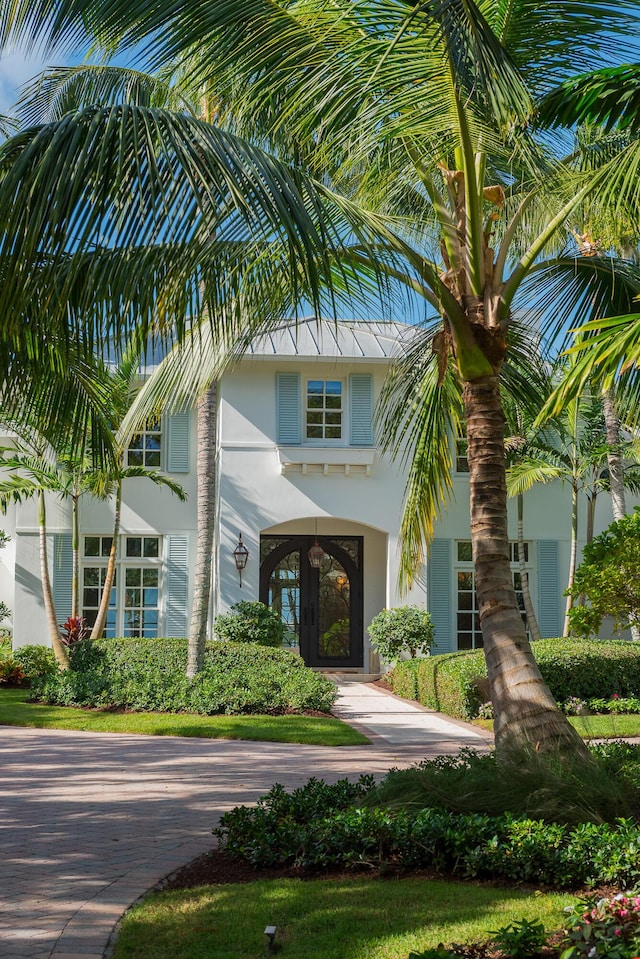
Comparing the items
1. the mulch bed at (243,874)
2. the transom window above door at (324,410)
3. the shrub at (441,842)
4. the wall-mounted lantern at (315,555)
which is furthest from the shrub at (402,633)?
the mulch bed at (243,874)

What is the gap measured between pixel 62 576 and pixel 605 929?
17.5 meters

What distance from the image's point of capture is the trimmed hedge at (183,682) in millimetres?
13344

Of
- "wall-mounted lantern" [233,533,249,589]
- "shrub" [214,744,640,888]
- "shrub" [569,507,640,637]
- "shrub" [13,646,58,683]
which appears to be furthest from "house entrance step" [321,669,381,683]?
"shrub" [214,744,640,888]

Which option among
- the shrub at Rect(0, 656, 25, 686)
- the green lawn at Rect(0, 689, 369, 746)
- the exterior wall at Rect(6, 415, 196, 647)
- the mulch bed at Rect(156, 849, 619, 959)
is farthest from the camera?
the exterior wall at Rect(6, 415, 196, 647)

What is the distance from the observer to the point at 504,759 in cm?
615

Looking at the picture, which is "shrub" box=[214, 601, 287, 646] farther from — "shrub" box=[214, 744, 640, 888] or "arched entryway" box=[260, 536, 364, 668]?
"shrub" box=[214, 744, 640, 888]

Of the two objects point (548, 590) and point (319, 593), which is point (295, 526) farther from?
point (548, 590)

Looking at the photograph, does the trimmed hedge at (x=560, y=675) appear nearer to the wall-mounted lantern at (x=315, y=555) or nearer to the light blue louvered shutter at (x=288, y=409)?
the wall-mounted lantern at (x=315, y=555)

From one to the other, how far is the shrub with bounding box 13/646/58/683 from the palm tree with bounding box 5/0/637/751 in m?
11.5

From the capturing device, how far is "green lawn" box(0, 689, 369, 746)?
11539mm

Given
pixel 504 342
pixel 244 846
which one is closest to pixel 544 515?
pixel 504 342

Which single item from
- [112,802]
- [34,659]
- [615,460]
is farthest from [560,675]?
[34,659]

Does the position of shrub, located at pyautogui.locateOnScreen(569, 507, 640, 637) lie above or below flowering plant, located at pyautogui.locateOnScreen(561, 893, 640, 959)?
above

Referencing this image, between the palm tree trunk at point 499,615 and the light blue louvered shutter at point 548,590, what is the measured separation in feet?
45.0
